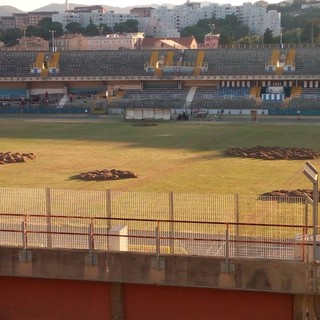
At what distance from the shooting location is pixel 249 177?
40.8 m

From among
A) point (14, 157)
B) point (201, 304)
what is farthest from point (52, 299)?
point (14, 157)

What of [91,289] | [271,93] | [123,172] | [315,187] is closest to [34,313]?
[91,289]

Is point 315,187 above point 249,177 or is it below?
above

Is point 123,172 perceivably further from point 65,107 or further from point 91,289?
point 65,107

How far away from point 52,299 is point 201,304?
357 centimetres

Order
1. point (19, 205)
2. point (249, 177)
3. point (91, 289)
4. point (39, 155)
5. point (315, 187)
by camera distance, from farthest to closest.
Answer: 1. point (39, 155)
2. point (249, 177)
3. point (19, 205)
4. point (91, 289)
5. point (315, 187)

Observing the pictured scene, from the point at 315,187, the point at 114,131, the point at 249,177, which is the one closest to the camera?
the point at 315,187

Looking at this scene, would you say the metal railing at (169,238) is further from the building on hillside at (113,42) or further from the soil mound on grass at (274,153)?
the building on hillside at (113,42)

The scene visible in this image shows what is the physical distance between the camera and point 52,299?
1850 centimetres

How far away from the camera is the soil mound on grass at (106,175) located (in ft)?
134

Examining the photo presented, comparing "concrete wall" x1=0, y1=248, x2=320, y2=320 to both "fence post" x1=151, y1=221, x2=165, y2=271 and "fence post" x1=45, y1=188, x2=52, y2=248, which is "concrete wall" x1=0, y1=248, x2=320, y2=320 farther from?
"fence post" x1=45, y1=188, x2=52, y2=248

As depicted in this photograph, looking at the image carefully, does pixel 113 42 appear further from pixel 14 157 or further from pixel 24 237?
pixel 24 237

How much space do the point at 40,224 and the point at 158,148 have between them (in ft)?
116

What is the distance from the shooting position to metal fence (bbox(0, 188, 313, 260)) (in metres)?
18.4
